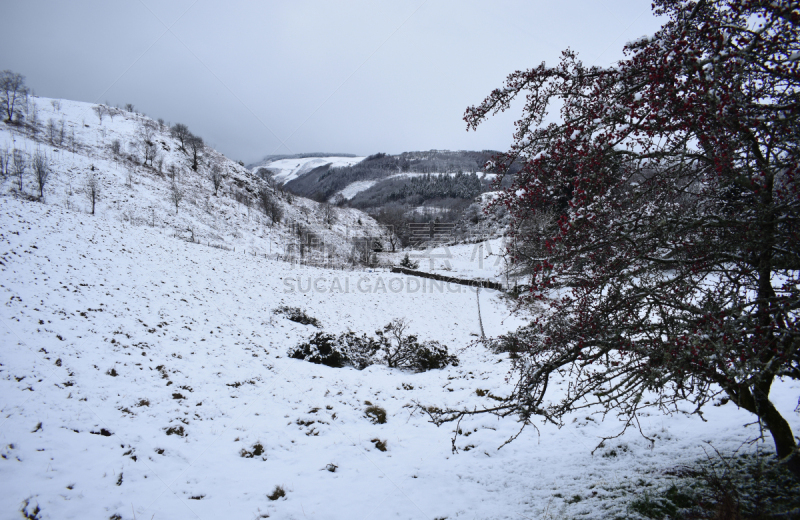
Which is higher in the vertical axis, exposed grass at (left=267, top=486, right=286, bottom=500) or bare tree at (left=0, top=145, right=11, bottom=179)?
bare tree at (left=0, top=145, right=11, bottom=179)

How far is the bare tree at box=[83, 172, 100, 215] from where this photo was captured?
33.5 m

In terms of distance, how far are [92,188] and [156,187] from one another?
12455 millimetres

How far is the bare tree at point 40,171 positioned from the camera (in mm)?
30261

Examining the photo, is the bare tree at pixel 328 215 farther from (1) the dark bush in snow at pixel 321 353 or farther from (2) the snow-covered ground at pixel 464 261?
(1) the dark bush in snow at pixel 321 353

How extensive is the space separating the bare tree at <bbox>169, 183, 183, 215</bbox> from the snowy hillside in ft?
1.34

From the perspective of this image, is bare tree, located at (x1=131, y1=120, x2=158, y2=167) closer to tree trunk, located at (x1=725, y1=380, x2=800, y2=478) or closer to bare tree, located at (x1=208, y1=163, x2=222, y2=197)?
bare tree, located at (x1=208, y1=163, x2=222, y2=197)

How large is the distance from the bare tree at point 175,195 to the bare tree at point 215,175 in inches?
273

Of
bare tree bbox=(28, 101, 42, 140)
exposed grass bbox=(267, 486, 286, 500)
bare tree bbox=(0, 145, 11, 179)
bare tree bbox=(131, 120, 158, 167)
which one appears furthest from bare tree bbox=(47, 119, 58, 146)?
exposed grass bbox=(267, 486, 286, 500)

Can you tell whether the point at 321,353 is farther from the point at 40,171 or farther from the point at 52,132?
the point at 52,132

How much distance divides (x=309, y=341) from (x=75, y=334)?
6.69m

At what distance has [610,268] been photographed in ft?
10.9

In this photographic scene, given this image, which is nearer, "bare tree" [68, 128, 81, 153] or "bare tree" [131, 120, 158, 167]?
"bare tree" [68, 128, 81, 153]

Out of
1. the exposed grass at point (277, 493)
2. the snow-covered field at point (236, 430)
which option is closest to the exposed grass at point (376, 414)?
the snow-covered field at point (236, 430)

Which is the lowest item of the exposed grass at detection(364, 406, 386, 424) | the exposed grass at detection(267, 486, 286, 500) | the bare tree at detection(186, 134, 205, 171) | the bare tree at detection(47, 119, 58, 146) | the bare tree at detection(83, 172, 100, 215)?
the exposed grass at detection(267, 486, 286, 500)
